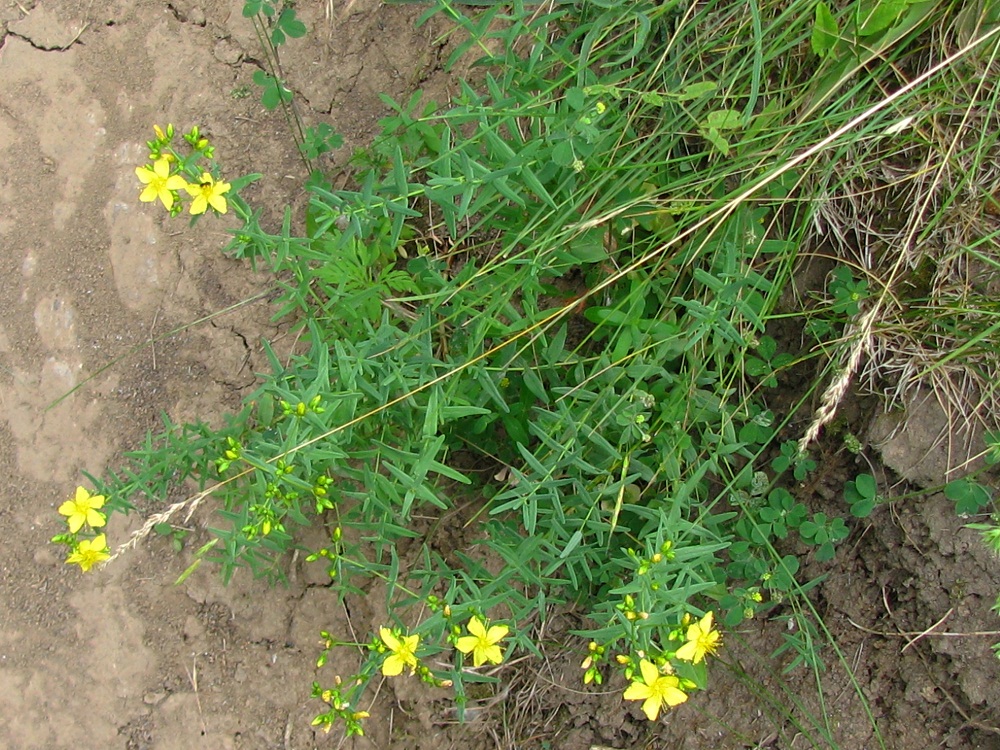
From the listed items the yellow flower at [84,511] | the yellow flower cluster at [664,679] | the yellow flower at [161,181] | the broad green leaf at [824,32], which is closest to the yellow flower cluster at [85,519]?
the yellow flower at [84,511]

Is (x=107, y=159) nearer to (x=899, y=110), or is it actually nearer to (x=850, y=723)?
(x=899, y=110)

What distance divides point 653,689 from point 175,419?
232cm

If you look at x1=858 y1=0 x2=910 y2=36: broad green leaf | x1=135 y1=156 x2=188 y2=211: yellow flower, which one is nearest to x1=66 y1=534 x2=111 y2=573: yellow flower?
x1=135 y1=156 x2=188 y2=211: yellow flower

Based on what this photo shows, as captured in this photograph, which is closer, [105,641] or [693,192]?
[693,192]

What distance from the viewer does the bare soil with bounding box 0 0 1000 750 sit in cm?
318

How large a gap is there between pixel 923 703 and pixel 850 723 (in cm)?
27

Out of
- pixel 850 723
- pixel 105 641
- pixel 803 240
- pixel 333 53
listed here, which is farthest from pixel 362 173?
pixel 850 723

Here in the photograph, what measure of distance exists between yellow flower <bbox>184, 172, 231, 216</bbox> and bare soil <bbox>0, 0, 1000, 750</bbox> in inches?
47.3

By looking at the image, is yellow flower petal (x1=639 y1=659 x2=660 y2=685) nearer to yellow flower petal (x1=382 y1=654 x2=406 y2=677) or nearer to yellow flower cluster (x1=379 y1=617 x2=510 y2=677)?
yellow flower cluster (x1=379 y1=617 x2=510 y2=677)

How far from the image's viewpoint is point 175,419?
3496 mm

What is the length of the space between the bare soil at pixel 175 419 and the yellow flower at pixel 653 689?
106 centimetres

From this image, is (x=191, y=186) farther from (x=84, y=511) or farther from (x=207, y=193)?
(x=84, y=511)

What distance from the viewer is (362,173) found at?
3.32 metres

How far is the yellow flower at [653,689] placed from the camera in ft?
7.17
